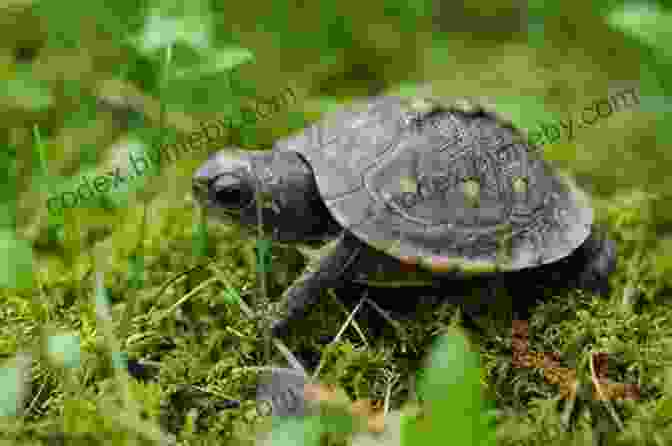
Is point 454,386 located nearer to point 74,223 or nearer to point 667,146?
point 74,223

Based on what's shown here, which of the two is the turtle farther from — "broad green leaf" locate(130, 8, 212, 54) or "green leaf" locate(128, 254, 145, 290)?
"broad green leaf" locate(130, 8, 212, 54)

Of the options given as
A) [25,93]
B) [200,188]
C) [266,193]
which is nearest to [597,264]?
[266,193]

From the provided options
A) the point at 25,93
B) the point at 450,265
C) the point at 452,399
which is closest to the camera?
the point at 452,399

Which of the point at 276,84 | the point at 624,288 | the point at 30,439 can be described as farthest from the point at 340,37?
the point at 30,439

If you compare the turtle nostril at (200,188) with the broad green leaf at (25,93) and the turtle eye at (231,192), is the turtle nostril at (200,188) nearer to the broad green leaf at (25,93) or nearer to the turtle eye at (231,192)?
the turtle eye at (231,192)

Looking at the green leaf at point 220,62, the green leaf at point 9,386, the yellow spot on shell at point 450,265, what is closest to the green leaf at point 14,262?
the green leaf at point 9,386

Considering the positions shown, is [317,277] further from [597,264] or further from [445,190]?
[597,264]
